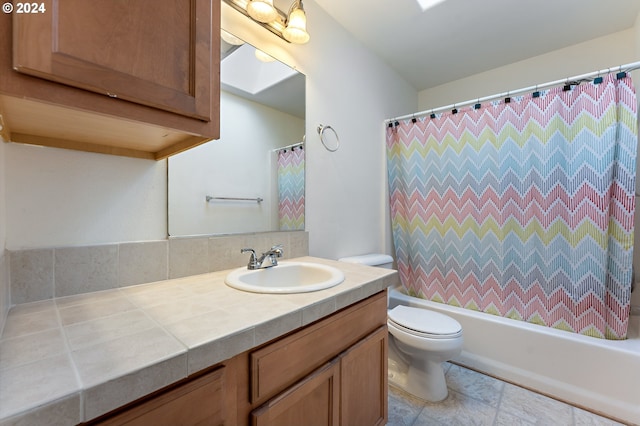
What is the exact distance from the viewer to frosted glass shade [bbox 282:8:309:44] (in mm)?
1395

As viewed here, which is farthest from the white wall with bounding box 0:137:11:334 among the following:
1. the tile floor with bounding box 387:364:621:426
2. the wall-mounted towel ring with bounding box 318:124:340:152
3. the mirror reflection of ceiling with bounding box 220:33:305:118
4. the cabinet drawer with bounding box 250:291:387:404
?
the tile floor with bounding box 387:364:621:426

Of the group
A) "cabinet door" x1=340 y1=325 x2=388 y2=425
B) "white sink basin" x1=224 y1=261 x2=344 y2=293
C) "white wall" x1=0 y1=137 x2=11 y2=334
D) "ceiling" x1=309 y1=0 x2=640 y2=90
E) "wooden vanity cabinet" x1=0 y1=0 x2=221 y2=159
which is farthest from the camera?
"ceiling" x1=309 y1=0 x2=640 y2=90

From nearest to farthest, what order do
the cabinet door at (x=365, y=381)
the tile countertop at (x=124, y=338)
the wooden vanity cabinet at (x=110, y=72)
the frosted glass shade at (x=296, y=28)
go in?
1. the tile countertop at (x=124, y=338)
2. the wooden vanity cabinet at (x=110, y=72)
3. the cabinet door at (x=365, y=381)
4. the frosted glass shade at (x=296, y=28)

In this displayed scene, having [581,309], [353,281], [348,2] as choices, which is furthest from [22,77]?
[581,309]

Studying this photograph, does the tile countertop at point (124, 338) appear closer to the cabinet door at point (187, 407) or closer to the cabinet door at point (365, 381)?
the cabinet door at point (187, 407)

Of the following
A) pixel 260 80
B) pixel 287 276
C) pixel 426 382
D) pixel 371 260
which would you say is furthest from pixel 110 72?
pixel 426 382

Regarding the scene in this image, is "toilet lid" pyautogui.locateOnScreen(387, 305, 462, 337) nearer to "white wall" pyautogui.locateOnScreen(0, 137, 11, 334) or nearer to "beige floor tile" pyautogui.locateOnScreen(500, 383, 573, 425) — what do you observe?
"beige floor tile" pyautogui.locateOnScreen(500, 383, 573, 425)

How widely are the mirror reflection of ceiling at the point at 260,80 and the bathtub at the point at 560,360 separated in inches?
73.0

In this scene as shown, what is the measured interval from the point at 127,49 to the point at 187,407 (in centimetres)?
81

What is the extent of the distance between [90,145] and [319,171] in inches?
44.9

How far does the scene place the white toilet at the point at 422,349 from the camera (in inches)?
59.6

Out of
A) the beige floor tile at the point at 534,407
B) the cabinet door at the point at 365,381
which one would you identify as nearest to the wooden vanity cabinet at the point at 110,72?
the cabinet door at the point at 365,381

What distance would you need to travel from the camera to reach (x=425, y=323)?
5.33 feet

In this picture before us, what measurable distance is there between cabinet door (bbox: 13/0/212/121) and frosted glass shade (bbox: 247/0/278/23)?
599 millimetres
